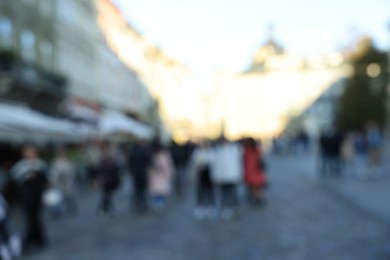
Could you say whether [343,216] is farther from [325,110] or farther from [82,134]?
[325,110]

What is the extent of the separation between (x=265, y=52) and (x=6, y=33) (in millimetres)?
71015

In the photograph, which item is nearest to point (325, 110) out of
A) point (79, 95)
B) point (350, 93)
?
point (350, 93)

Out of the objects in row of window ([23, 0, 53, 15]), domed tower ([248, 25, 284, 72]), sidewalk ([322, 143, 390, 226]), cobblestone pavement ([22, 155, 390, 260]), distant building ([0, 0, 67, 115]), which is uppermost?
domed tower ([248, 25, 284, 72])

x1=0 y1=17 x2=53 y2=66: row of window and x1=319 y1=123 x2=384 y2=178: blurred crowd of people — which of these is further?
x1=0 y1=17 x2=53 y2=66: row of window

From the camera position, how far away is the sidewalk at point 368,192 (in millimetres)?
11696

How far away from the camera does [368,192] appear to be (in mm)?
14930

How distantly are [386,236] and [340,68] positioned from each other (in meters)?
78.7

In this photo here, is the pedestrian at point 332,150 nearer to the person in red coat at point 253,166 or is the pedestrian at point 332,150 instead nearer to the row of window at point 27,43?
the person in red coat at point 253,166

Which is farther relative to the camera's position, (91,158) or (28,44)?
(28,44)

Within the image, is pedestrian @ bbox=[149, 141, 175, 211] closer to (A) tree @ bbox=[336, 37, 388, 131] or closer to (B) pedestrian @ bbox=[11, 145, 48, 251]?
(B) pedestrian @ bbox=[11, 145, 48, 251]

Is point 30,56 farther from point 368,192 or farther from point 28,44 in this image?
point 368,192

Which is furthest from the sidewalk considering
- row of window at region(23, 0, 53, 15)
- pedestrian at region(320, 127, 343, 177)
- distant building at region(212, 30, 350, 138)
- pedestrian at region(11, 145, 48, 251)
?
distant building at region(212, 30, 350, 138)

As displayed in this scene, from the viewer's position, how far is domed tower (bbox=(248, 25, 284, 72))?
92.1 m

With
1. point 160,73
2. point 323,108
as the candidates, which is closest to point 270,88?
point 323,108
